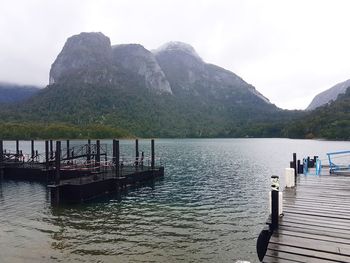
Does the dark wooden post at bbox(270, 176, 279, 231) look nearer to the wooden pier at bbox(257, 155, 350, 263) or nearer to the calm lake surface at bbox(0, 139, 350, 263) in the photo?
the wooden pier at bbox(257, 155, 350, 263)

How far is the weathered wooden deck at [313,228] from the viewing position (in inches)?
374

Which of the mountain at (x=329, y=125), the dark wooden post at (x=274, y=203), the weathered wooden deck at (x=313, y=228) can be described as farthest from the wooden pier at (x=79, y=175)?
the mountain at (x=329, y=125)

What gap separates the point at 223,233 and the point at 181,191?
14.4m

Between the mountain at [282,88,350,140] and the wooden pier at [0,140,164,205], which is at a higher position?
the mountain at [282,88,350,140]

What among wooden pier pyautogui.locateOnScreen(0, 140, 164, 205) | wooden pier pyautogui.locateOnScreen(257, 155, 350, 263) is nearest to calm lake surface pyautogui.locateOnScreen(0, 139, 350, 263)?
wooden pier pyautogui.locateOnScreen(0, 140, 164, 205)

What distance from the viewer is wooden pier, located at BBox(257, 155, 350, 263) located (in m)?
9.53

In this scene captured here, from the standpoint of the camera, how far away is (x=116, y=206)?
2684 cm

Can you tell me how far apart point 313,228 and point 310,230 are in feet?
0.85

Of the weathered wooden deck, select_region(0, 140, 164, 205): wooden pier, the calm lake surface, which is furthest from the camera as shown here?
select_region(0, 140, 164, 205): wooden pier

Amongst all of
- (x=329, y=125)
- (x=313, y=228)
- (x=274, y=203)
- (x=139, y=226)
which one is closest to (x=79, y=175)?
(x=139, y=226)

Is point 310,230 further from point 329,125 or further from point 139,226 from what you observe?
point 329,125

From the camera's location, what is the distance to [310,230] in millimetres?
11461

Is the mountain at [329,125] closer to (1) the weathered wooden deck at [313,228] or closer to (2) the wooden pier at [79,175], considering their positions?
(2) the wooden pier at [79,175]

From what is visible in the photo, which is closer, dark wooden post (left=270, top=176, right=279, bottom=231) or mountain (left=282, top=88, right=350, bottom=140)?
dark wooden post (left=270, top=176, right=279, bottom=231)
